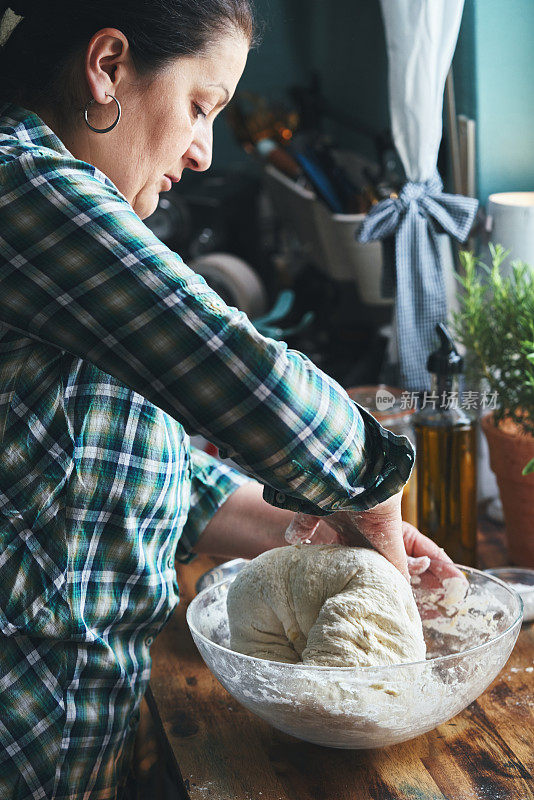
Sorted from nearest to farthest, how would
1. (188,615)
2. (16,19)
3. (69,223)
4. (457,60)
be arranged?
(69,223), (16,19), (188,615), (457,60)

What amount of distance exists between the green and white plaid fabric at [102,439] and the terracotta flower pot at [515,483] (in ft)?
1.60

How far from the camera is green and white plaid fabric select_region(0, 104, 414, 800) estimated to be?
64 cm

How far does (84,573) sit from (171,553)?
0.43ft

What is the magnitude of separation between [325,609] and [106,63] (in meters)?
0.54

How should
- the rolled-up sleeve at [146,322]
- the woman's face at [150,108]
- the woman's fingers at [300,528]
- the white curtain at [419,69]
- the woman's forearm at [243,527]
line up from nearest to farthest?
the rolled-up sleeve at [146,322]
the woman's face at [150,108]
the woman's fingers at [300,528]
the woman's forearm at [243,527]
the white curtain at [419,69]

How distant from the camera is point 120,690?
0.82 m

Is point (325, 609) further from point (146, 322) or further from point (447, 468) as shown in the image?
point (447, 468)

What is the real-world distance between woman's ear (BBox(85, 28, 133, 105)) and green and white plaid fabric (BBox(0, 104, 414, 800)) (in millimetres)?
63

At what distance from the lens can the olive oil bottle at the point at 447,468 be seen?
3.71 ft

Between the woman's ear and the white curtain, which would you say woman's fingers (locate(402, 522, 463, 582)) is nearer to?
the woman's ear

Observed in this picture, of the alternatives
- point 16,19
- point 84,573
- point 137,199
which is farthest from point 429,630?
point 16,19

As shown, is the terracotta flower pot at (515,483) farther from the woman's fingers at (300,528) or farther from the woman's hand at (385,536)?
the woman's fingers at (300,528)

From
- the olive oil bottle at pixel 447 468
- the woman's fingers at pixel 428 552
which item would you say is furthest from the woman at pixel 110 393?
the olive oil bottle at pixel 447 468

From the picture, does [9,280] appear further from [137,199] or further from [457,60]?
[457,60]
